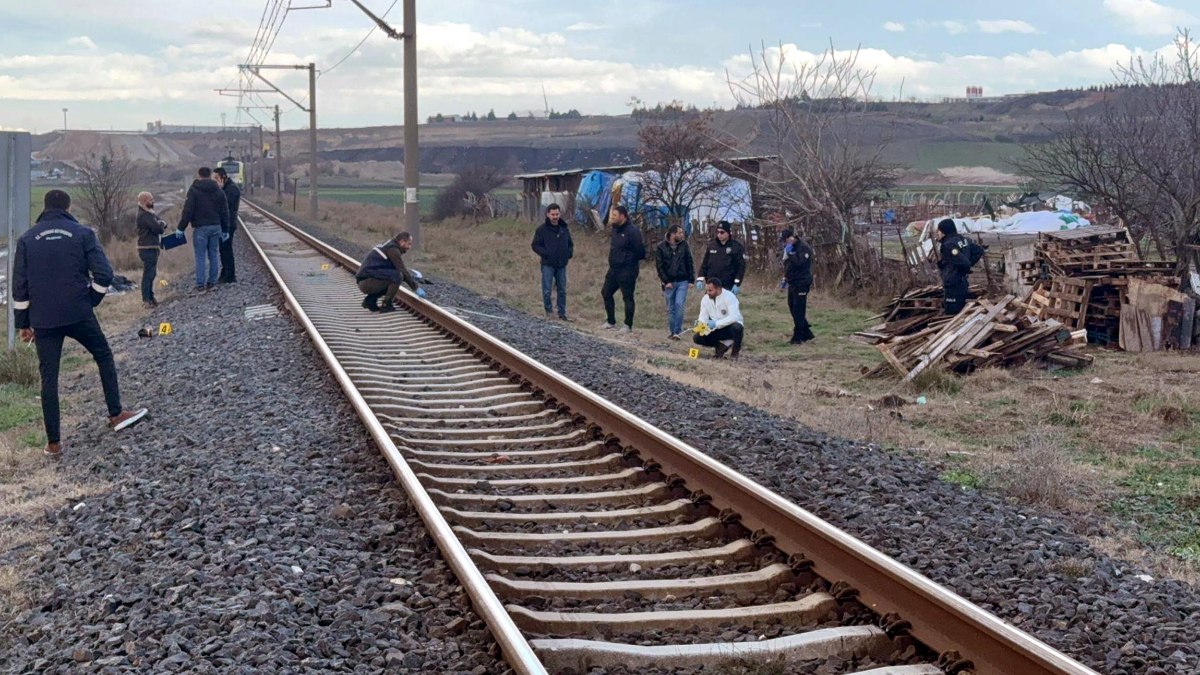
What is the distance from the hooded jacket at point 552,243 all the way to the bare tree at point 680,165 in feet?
52.5

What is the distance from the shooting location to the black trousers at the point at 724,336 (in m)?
16.1

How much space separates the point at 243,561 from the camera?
571 cm

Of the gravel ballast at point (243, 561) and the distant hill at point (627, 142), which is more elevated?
the distant hill at point (627, 142)

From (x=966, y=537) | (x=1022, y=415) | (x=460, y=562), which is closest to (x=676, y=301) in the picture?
(x=1022, y=415)

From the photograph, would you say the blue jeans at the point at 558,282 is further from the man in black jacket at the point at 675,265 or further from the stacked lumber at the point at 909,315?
the stacked lumber at the point at 909,315

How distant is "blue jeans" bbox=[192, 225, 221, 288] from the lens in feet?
65.0

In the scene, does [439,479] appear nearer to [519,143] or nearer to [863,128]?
[863,128]

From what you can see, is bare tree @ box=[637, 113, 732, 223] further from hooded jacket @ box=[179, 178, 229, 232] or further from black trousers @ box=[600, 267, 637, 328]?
hooded jacket @ box=[179, 178, 229, 232]

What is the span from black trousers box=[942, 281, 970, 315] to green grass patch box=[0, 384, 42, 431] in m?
10.9

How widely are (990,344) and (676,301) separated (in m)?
4.93

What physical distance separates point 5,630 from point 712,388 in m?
7.84

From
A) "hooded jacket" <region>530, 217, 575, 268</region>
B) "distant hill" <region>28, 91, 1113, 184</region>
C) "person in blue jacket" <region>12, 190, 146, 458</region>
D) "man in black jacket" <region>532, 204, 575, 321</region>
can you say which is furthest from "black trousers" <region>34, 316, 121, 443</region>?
"distant hill" <region>28, 91, 1113, 184</region>

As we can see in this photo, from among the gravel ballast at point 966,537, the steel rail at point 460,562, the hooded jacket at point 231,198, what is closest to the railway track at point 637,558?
the steel rail at point 460,562

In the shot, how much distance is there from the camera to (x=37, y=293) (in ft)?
30.7
